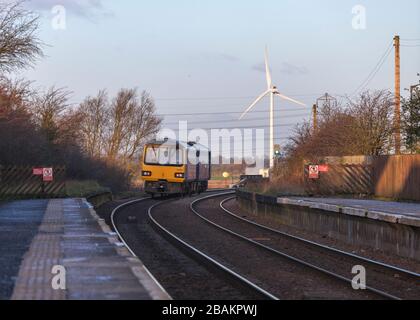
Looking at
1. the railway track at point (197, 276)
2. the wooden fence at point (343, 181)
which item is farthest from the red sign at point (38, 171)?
the railway track at point (197, 276)

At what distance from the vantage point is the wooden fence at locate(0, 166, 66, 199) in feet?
111

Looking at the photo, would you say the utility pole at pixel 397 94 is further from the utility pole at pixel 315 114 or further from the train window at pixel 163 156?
the utility pole at pixel 315 114

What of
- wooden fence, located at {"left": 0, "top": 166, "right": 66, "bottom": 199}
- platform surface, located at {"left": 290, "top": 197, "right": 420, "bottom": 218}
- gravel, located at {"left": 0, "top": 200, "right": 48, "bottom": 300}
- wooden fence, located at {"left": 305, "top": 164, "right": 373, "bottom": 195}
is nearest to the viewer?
gravel, located at {"left": 0, "top": 200, "right": 48, "bottom": 300}

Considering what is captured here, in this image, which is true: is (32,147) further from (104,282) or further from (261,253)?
(104,282)

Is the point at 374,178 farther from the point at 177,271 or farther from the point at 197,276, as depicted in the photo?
the point at 197,276

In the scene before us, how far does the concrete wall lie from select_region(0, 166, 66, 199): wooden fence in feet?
42.8

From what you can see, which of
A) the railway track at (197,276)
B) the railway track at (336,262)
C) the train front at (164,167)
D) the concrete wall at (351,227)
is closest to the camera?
the railway track at (197,276)

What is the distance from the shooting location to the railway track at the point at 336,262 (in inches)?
421

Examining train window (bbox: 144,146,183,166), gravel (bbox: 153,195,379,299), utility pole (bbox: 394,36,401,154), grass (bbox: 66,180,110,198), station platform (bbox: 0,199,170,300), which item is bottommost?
gravel (bbox: 153,195,379,299)

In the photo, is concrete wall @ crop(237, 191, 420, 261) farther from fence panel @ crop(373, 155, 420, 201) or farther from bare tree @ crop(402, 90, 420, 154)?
bare tree @ crop(402, 90, 420, 154)

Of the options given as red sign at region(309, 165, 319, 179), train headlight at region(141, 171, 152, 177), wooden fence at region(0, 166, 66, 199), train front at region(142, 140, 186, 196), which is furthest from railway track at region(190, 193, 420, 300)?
train headlight at region(141, 171, 152, 177)

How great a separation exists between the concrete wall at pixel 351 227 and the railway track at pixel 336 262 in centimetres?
130

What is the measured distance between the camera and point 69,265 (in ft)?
34.3

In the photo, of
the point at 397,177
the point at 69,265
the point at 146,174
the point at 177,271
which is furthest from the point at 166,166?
the point at 69,265
